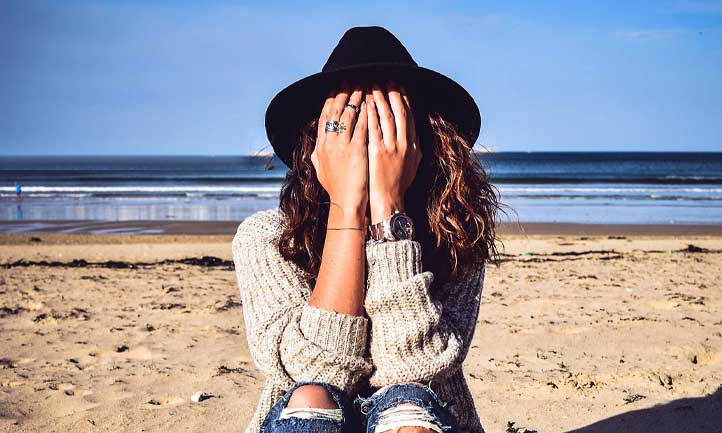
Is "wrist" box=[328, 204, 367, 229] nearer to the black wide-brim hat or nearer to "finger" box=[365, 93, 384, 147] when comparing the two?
"finger" box=[365, 93, 384, 147]

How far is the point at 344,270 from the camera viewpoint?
6.42ft

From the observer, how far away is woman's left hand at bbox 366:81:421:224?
6.79ft

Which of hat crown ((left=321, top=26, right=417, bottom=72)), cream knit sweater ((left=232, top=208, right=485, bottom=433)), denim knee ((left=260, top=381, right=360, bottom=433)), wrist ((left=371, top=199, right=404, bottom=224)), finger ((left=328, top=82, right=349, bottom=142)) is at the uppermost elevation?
hat crown ((left=321, top=26, right=417, bottom=72))

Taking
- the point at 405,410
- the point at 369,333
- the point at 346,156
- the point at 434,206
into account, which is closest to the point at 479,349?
the point at 434,206

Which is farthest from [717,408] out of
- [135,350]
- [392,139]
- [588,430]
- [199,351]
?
[135,350]

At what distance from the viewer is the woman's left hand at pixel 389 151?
207 cm

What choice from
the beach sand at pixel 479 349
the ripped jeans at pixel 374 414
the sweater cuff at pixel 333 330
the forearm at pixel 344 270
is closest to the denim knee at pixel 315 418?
the ripped jeans at pixel 374 414

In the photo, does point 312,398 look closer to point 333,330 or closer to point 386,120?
point 333,330

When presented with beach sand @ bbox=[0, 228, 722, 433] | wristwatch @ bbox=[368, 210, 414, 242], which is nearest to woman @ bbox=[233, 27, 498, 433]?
wristwatch @ bbox=[368, 210, 414, 242]

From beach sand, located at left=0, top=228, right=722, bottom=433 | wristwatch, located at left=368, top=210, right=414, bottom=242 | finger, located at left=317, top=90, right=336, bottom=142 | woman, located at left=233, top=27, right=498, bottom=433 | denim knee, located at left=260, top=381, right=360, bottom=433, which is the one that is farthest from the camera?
beach sand, located at left=0, top=228, right=722, bottom=433

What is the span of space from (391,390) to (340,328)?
0.72 ft

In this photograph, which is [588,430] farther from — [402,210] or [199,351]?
[199,351]

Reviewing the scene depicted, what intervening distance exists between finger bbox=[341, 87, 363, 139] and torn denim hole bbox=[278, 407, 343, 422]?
0.82 meters

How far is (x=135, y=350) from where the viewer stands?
511 cm
